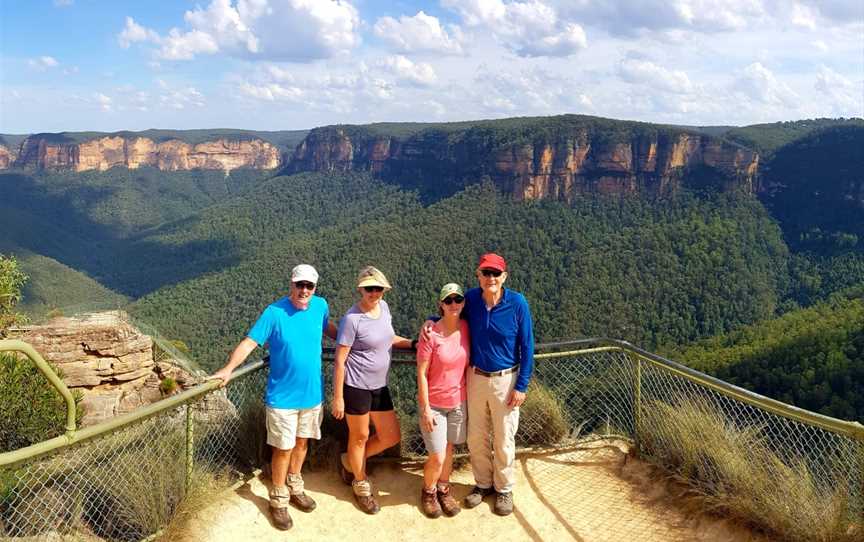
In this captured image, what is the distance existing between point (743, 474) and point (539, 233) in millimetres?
57485

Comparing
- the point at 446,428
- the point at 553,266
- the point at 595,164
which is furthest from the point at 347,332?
the point at 595,164

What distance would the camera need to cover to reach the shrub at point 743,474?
398cm

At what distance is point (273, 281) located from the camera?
5869 cm

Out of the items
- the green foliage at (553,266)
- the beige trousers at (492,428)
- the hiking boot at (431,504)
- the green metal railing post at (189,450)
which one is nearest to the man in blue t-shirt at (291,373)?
the green metal railing post at (189,450)

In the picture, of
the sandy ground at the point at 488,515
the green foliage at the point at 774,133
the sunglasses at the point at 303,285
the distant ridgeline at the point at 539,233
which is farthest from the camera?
the green foliage at the point at 774,133

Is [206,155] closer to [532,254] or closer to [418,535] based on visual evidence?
[532,254]

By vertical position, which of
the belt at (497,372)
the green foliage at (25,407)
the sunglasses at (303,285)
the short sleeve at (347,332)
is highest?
the sunglasses at (303,285)

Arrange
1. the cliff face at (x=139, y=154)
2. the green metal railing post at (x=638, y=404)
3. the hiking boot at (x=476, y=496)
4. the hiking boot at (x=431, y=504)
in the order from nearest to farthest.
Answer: the hiking boot at (x=431, y=504), the hiking boot at (x=476, y=496), the green metal railing post at (x=638, y=404), the cliff face at (x=139, y=154)

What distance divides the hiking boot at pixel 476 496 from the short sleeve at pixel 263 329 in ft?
6.68

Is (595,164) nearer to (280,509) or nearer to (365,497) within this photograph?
(365,497)

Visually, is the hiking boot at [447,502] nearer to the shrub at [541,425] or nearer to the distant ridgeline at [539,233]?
the shrub at [541,425]

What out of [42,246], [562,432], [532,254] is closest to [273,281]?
[532,254]

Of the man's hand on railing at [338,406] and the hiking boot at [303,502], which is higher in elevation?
the man's hand on railing at [338,406]

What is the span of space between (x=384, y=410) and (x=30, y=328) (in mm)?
10215
